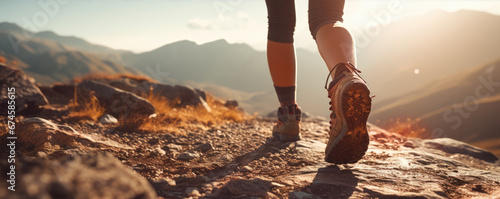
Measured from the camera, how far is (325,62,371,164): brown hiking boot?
143 cm

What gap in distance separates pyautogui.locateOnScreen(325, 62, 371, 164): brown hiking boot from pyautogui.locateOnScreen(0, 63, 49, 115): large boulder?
159 inches

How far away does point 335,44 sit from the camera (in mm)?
1634

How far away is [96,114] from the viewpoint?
353cm

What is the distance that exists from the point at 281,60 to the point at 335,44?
24.3 inches

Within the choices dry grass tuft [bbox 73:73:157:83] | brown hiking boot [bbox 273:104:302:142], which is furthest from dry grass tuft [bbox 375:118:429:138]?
dry grass tuft [bbox 73:73:157:83]

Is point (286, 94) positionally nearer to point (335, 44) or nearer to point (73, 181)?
point (335, 44)

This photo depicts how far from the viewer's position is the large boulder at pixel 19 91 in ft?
12.0

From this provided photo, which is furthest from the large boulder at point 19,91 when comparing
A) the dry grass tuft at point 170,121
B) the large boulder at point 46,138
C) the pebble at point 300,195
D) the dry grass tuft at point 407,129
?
the dry grass tuft at point 407,129

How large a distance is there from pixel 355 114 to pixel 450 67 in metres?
182

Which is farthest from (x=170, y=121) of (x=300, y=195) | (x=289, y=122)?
(x=300, y=195)

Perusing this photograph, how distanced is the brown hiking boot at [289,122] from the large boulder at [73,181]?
1923mm

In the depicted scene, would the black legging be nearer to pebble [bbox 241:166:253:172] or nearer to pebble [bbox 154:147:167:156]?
pebble [bbox 241:166:253:172]

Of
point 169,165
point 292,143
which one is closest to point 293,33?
point 292,143

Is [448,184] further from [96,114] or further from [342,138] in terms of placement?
[96,114]
